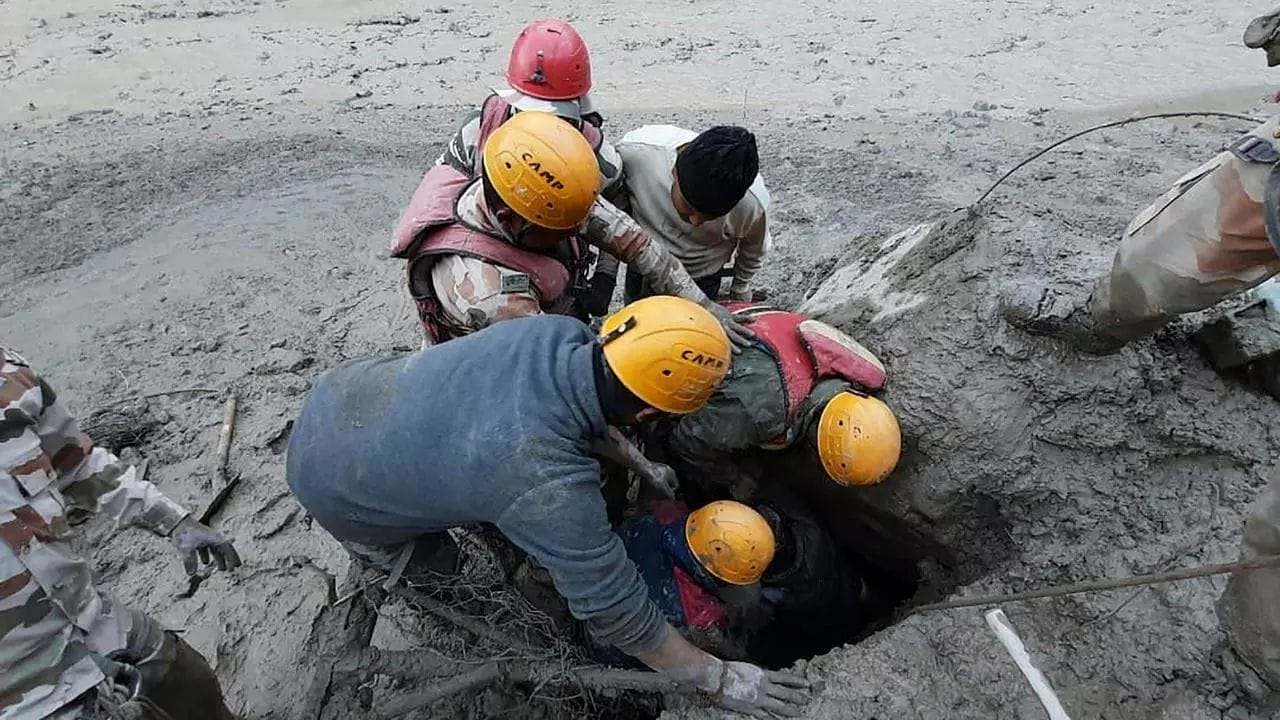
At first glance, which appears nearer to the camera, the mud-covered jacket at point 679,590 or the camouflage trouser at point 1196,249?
the camouflage trouser at point 1196,249

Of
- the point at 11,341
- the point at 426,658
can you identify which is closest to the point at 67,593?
the point at 426,658

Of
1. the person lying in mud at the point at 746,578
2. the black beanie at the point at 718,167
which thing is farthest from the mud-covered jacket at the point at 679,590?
the black beanie at the point at 718,167

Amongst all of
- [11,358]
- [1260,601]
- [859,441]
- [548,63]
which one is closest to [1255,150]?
[1260,601]

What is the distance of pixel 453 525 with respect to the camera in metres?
2.26

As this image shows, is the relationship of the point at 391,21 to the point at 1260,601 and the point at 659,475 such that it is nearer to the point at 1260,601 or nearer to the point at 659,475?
the point at 659,475

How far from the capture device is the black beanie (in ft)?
9.70

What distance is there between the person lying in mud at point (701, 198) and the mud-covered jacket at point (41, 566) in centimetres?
201

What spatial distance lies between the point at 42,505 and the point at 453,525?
0.93 metres

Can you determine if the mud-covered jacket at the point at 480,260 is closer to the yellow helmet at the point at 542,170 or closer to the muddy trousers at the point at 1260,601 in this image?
the yellow helmet at the point at 542,170

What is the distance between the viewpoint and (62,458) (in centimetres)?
209

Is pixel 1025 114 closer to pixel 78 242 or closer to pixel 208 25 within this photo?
pixel 78 242

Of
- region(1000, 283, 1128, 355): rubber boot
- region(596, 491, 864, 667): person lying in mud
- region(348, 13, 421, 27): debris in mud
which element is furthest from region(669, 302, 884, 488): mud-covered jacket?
region(348, 13, 421, 27): debris in mud

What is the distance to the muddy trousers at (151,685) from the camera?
2.03 meters

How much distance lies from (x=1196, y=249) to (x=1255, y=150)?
271 mm
